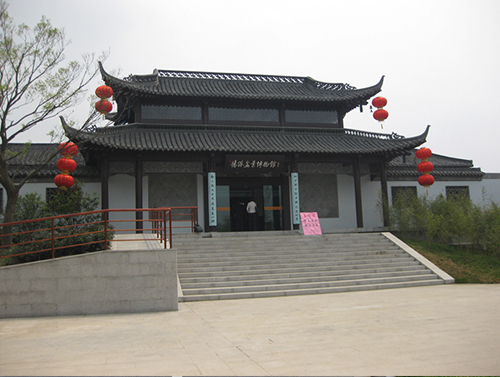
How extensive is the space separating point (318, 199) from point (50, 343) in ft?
44.4

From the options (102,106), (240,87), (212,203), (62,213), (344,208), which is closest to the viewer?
(102,106)

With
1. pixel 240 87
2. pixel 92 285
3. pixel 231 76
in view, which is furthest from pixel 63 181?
pixel 231 76

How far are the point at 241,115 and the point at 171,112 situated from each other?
2892 millimetres

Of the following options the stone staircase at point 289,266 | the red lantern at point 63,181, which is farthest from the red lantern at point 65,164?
the stone staircase at point 289,266

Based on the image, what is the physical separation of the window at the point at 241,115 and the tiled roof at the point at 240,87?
0.67 meters

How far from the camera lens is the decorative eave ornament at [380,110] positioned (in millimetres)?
17484

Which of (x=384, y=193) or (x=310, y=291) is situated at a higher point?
(x=384, y=193)

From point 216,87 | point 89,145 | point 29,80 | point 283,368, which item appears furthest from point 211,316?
point 216,87

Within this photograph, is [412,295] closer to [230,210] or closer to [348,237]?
[348,237]

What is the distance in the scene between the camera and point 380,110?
17562 millimetres

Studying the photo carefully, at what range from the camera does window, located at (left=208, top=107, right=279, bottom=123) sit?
680 inches

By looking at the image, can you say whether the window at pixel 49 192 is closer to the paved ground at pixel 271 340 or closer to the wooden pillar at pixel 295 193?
the wooden pillar at pixel 295 193

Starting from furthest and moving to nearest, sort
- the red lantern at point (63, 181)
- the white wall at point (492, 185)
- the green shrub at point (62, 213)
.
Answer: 1. the white wall at point (492, 185)
2. the red lantern at point (63, 181)
3. the green shrub at point (62, 213)

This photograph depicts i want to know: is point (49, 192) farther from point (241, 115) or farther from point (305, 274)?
point (305, 274)
